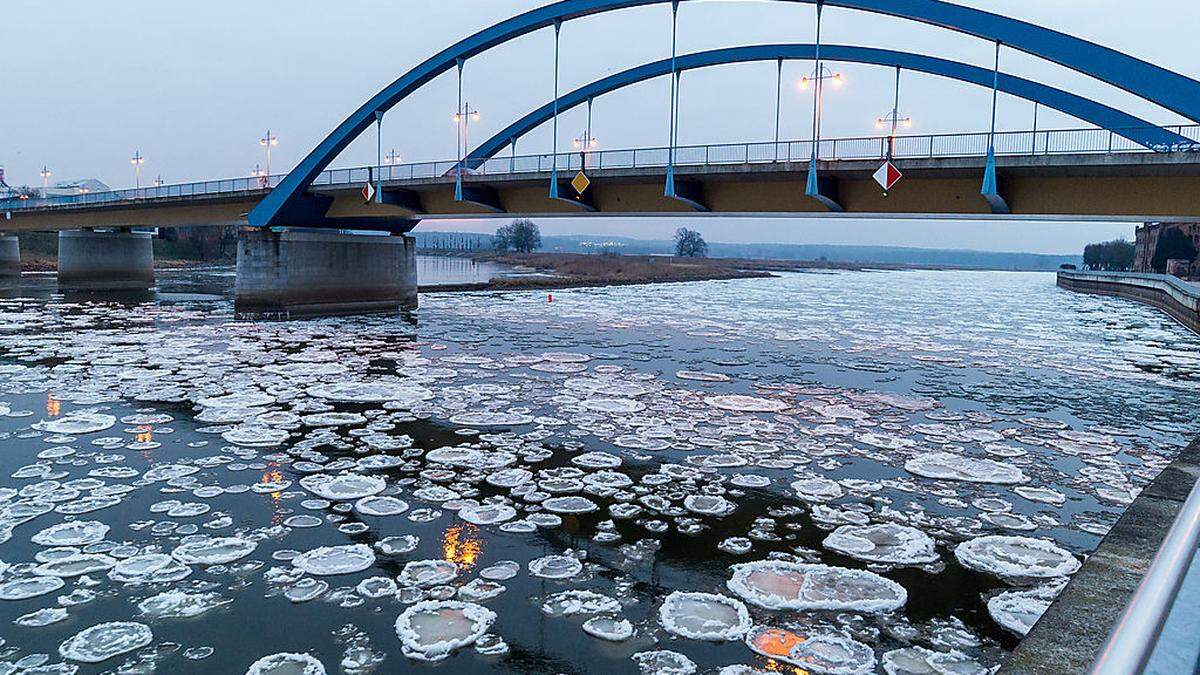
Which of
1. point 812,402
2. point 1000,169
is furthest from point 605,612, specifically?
Result: point 1000,169

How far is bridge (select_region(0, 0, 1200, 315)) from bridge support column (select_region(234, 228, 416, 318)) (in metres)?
0.07

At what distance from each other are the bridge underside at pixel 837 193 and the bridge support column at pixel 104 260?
2273cm

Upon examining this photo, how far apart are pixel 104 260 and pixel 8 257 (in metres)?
18.0

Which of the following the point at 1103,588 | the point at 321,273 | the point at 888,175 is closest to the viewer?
the point at 1103,588

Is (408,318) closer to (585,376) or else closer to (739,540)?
(585,376)

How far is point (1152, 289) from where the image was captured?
201 ft

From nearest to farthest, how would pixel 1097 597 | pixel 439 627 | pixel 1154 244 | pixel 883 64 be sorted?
1. pixel 1097 597
2. pixel 439 627
3. pixel 883 64
4. pixel 1154 244

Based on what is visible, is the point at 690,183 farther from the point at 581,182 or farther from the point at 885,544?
the point at 885,544

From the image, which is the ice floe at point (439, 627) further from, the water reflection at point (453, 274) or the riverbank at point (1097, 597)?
the water reflection at point (453, 274)

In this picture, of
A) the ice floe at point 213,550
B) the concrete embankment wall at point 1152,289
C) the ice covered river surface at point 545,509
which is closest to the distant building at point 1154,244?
the concrete embankment wall at point 1152,289

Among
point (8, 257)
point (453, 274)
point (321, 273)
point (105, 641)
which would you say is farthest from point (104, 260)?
point (105, 641)

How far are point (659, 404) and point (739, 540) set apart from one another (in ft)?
24.5

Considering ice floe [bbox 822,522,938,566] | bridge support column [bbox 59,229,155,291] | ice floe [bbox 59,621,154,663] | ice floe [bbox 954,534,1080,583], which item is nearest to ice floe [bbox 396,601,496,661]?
ice floe [bbox 59,621,154,663]

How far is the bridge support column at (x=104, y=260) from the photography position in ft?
177
